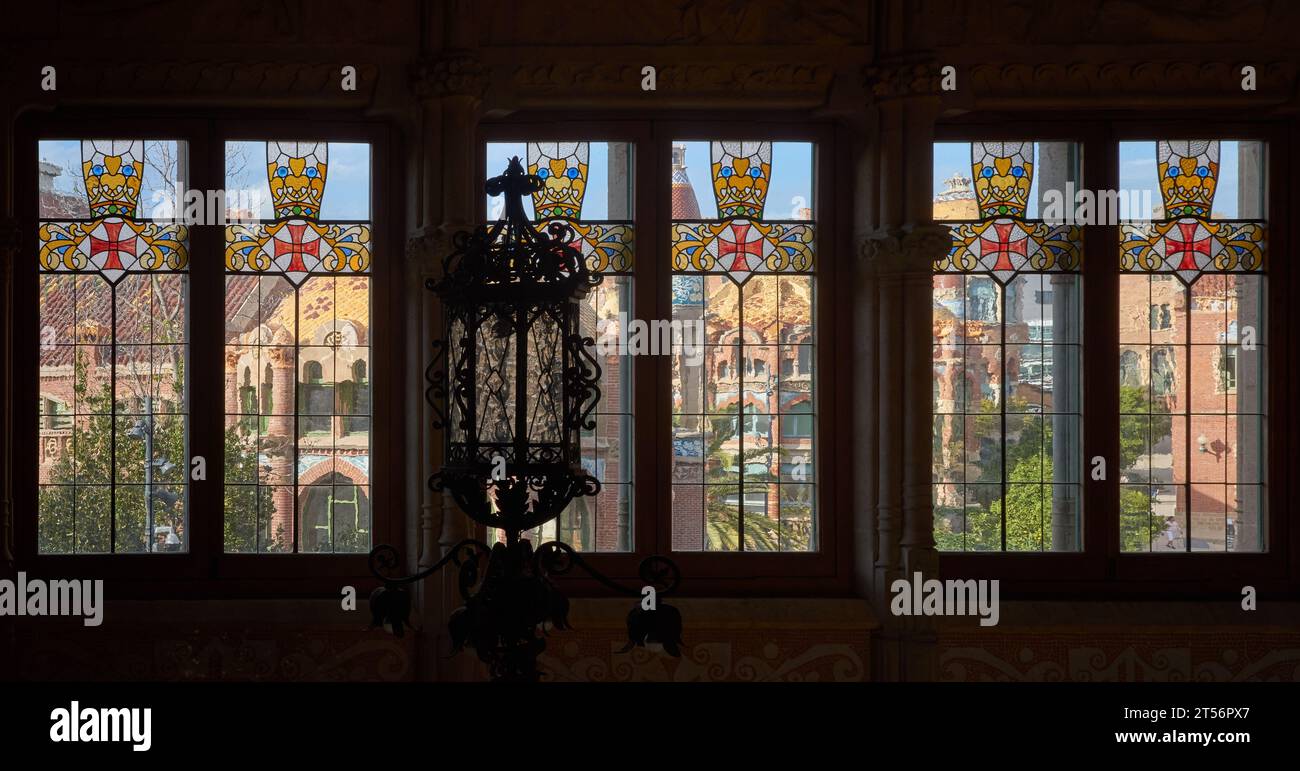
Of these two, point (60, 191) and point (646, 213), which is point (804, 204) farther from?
point (60, 191)

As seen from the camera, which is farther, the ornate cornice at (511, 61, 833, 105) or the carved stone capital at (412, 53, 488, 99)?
the ornate cornice at (511, 61, 833, 105)

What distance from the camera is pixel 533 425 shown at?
8.25ft

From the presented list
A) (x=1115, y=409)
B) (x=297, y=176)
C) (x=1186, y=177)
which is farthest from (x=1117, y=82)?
(x=297, y=176)

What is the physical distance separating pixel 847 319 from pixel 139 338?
2866 millimetres

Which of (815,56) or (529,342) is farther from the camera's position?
(815,56)

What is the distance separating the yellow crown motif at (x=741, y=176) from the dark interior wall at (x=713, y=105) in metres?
0.23

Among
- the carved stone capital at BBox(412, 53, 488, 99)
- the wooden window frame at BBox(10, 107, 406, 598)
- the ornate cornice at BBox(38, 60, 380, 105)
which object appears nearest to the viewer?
the carved stone capital at BBox(412, 53, 488, 99)

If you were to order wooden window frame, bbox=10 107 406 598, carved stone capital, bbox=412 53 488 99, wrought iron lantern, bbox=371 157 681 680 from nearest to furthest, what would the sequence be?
wrought iron lantern, bbox=371 157 681 680 → carved stone capital, bbox=412 53 488 99 → wooden window frame, bbox=10 107 406 598

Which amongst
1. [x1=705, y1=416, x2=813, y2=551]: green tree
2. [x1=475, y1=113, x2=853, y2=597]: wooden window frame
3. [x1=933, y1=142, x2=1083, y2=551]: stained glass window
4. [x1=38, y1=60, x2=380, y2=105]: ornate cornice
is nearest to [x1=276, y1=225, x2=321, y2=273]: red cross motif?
[x1=38, y1=60, x2=380, y2=105]: ornate cornice

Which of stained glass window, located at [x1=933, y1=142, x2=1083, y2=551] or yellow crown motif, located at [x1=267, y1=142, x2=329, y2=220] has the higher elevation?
yellow crown motif, located at [x1=267, y1=142, x2=329, y2=220]

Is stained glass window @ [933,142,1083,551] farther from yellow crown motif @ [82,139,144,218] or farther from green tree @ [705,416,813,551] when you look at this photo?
yellow crown motif @ [82,139,144,218]

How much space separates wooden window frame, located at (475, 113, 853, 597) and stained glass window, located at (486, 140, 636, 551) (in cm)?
4

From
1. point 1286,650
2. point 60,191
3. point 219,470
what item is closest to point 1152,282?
point 1286,650

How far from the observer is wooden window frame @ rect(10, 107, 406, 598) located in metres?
4.51
